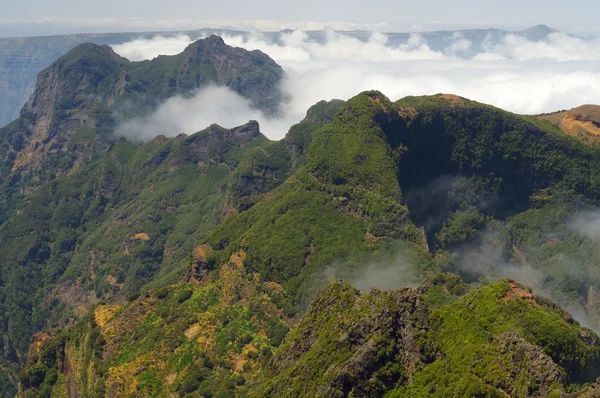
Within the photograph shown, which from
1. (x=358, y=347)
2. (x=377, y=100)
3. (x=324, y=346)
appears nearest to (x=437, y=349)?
(x=358, y=347)

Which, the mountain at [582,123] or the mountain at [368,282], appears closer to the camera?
the mountain at [368,282]

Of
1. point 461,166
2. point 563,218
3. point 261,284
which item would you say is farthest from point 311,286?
point 563,218

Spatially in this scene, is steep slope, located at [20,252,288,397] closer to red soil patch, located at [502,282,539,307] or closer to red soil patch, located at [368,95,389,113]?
red soil patch, located at [502,282,539,307]

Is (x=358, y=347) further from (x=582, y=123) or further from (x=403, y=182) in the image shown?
(x=582, y=123)

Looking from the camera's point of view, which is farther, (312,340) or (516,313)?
(312,340)

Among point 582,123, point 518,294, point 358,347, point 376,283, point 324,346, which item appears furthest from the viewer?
point 582,123

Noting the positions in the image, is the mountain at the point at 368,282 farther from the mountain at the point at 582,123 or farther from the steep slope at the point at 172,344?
the mountain at the point at 582,123

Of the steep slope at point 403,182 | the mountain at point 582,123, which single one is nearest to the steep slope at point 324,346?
the steep slope at point 403,182

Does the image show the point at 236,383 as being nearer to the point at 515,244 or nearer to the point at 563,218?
the point at 515,244
